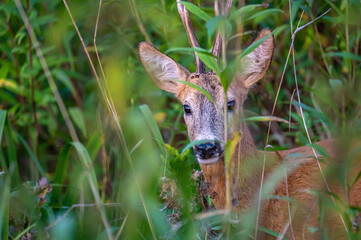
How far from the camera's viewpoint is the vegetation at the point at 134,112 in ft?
9.96

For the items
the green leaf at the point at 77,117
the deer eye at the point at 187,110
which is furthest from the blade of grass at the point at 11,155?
the deer eye at the point at 187,110

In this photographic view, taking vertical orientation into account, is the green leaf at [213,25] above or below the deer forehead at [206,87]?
above

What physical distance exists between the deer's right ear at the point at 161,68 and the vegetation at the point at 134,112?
6.8 inches

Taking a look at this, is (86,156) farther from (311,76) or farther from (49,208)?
(311,76)

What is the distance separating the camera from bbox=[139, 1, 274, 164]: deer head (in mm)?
3379

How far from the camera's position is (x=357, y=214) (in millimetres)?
2961

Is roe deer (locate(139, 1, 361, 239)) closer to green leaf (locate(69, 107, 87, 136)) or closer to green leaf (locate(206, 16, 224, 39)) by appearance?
green leaf (locate(206, 16, 224, 39))

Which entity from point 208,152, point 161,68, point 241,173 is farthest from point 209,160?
point 161,68

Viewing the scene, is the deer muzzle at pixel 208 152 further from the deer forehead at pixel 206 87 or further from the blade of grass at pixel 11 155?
the blade of grass at pixel 11 155

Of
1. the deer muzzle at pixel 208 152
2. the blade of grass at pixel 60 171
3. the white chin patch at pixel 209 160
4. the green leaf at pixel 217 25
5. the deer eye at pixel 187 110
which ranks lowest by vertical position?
the blade of grass at pixel 60 171

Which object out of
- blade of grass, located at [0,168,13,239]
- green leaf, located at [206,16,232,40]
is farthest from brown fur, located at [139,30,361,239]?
blade of grass, located at [0,168,13,239]

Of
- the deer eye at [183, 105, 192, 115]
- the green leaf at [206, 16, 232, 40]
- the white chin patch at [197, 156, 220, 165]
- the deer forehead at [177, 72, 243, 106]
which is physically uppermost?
the green leaf at [206, 16, 232, 40]

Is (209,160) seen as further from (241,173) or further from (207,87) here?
(207,87)

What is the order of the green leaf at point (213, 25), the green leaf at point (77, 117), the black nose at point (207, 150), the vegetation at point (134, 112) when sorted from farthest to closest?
the green leaf at point (77, 117) < the black nose at point (207, 150) < the vegetation at point (134, 112) < the green leaf at point (213, 25)
